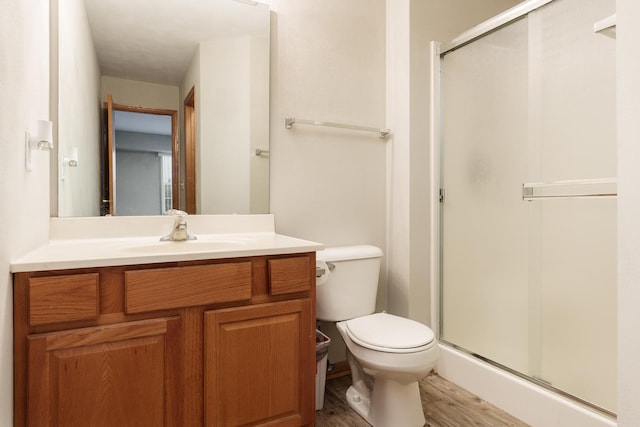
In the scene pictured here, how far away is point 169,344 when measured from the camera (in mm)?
1144

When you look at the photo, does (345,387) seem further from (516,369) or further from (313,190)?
(313,190)

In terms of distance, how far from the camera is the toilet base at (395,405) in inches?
60.7

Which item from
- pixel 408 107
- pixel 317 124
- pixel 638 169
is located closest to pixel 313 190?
pixel 317 124

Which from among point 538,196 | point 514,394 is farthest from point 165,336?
point 538,196

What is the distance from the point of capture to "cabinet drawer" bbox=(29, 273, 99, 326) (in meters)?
0.97

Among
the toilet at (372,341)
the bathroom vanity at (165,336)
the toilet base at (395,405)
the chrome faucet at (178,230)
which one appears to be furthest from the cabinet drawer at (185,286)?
the toilet base at (395,405)

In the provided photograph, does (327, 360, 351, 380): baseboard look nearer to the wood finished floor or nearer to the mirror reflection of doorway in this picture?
the wood finished floor

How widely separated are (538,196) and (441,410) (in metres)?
1.11

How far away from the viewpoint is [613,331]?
167 cm

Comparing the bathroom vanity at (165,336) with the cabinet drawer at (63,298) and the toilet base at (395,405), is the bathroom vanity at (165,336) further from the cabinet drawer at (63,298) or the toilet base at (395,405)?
the toilet base at (395,405)

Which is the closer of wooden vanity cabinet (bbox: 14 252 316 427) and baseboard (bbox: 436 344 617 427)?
wooden vanity cabinet (bbox: 14 252 316 427)

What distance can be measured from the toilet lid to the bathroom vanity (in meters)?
0.27

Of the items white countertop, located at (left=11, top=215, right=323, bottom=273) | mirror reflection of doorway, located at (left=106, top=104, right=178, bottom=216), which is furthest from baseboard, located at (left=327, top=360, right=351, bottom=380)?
mirror reflection of doorway, located at (left=106, top=104, right=178, bottom=216)

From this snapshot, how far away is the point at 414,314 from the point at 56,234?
5.84 feet
